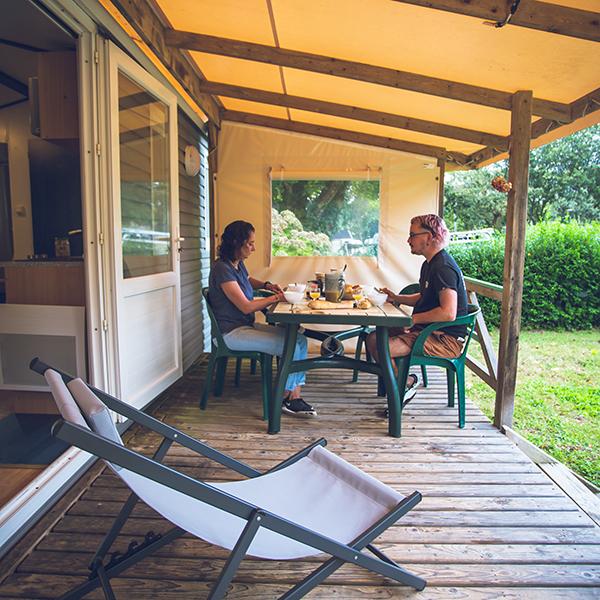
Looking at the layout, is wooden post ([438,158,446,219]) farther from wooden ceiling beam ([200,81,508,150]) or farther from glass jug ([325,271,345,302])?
glass jug ([325,271,345,302])

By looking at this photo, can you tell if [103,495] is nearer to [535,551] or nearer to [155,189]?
[535,551]

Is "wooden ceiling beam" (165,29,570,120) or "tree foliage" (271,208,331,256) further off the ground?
"wooden ceiling beam" (165,29,570,120)

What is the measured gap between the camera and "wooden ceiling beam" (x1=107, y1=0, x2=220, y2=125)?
2.69 m

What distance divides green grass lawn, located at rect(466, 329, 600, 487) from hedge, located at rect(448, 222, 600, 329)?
21.7 inches

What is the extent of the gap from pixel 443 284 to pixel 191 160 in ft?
8.63

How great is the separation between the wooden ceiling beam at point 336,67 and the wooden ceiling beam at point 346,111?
0.98 metres

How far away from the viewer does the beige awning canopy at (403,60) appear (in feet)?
7.87

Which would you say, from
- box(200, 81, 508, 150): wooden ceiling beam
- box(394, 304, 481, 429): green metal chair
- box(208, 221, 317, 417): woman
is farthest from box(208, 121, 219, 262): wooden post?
box(394, 304, 481, 429): green metal chair

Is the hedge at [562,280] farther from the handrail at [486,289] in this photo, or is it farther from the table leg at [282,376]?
the table leg at [282,376]

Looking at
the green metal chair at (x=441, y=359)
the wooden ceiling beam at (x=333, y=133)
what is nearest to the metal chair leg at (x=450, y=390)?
the green metal chair at (x=441, y=359)

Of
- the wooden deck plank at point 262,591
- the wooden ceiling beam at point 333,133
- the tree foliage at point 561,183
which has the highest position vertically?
the tree foliage at point 561,183

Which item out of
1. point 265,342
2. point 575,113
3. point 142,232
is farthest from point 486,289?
point 142,232

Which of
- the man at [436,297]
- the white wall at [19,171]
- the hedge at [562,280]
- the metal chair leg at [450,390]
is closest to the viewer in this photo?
the man at [436,297]

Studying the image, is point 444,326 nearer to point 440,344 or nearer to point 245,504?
point 440,344
